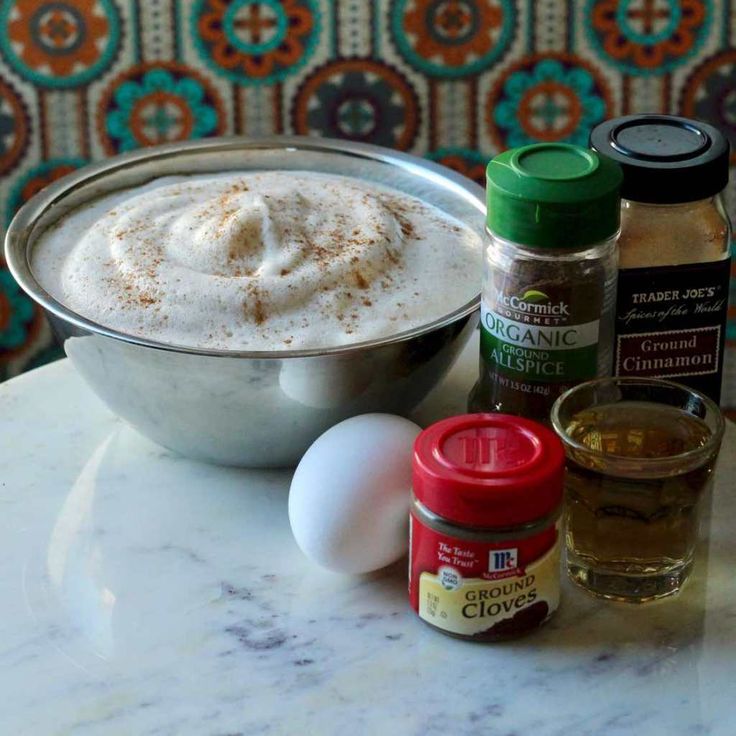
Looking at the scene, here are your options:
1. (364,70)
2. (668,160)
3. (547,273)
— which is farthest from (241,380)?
(364,70)

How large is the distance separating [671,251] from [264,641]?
15.9 inches

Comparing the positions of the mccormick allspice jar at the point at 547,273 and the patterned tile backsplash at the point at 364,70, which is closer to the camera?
the mccormick allspice jar at the point at 547,273

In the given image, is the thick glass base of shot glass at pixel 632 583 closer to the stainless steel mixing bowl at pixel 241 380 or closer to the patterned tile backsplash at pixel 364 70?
the stainless steel mixing bowl at pixel 241 380

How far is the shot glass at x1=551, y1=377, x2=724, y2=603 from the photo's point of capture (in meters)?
0.82

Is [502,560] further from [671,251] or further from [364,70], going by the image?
[364,70]

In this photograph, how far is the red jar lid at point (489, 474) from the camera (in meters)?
0.78

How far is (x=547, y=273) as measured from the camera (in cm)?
87

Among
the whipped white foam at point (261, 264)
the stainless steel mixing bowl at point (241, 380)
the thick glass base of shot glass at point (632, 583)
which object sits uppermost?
the whipped white foam at point (261, 264)

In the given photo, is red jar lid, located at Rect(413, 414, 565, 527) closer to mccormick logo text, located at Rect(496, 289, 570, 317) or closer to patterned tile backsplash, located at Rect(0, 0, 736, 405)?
mccormick logo text, located at Rect(496, 289, 570, 317)

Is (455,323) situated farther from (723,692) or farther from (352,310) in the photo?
(723,692)

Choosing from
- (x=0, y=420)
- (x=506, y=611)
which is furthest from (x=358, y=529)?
(x=0, y=420)

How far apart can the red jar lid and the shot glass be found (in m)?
0.03

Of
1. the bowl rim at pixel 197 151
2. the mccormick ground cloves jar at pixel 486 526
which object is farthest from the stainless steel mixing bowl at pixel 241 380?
the mccormick ground cloves jar at pixel 486 526

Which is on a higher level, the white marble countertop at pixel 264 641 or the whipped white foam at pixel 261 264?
the whipped white foam at pixel 261 264
